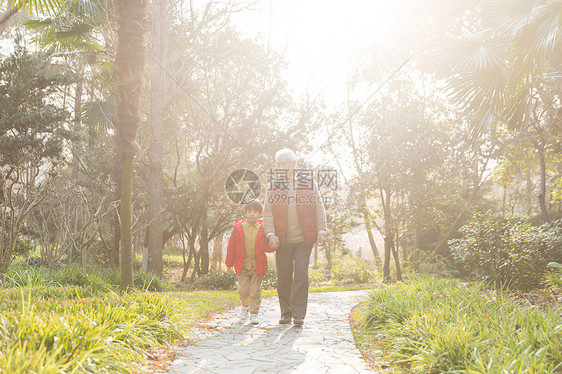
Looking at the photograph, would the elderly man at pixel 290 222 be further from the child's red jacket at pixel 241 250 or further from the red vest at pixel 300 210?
the child's red jacket at pixel 241 250

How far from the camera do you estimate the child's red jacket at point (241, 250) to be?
4656mm

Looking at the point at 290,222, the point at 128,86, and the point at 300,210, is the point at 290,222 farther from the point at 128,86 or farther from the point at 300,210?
the point at 128,86

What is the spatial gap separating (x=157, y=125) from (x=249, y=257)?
717cm

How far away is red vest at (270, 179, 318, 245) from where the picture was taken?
4.46 m

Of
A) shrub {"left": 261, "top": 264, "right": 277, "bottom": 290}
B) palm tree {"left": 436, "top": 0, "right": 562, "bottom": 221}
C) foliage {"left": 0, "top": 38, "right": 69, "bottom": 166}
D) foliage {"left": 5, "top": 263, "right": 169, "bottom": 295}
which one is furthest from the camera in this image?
shrub {"left": 261, "top": 264, "right": 277, "bottom": 290}

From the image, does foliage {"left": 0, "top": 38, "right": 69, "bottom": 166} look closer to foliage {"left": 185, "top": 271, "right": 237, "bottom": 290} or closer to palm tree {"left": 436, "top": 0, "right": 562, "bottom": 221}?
foliage {"left": 185, "top": 271, "right": 237, "bottom": 290}

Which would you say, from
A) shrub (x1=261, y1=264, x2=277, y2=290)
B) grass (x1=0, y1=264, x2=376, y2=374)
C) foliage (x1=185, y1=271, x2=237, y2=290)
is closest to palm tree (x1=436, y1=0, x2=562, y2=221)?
grass (x1=0, y1=264, x2=376, y2=374)

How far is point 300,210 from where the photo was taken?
450cm

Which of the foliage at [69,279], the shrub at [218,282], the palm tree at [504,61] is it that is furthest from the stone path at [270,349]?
the shrub at [218,282]

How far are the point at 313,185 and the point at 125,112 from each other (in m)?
2.28

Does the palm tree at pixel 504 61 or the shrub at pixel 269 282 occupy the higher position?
the palm tree at pixel 504 61

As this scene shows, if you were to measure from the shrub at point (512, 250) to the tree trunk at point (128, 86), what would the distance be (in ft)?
17.8

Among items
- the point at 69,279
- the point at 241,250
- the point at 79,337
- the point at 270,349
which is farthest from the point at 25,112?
the point at 270,349

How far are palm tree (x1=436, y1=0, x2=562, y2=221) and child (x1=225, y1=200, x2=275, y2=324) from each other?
14.9 ft
